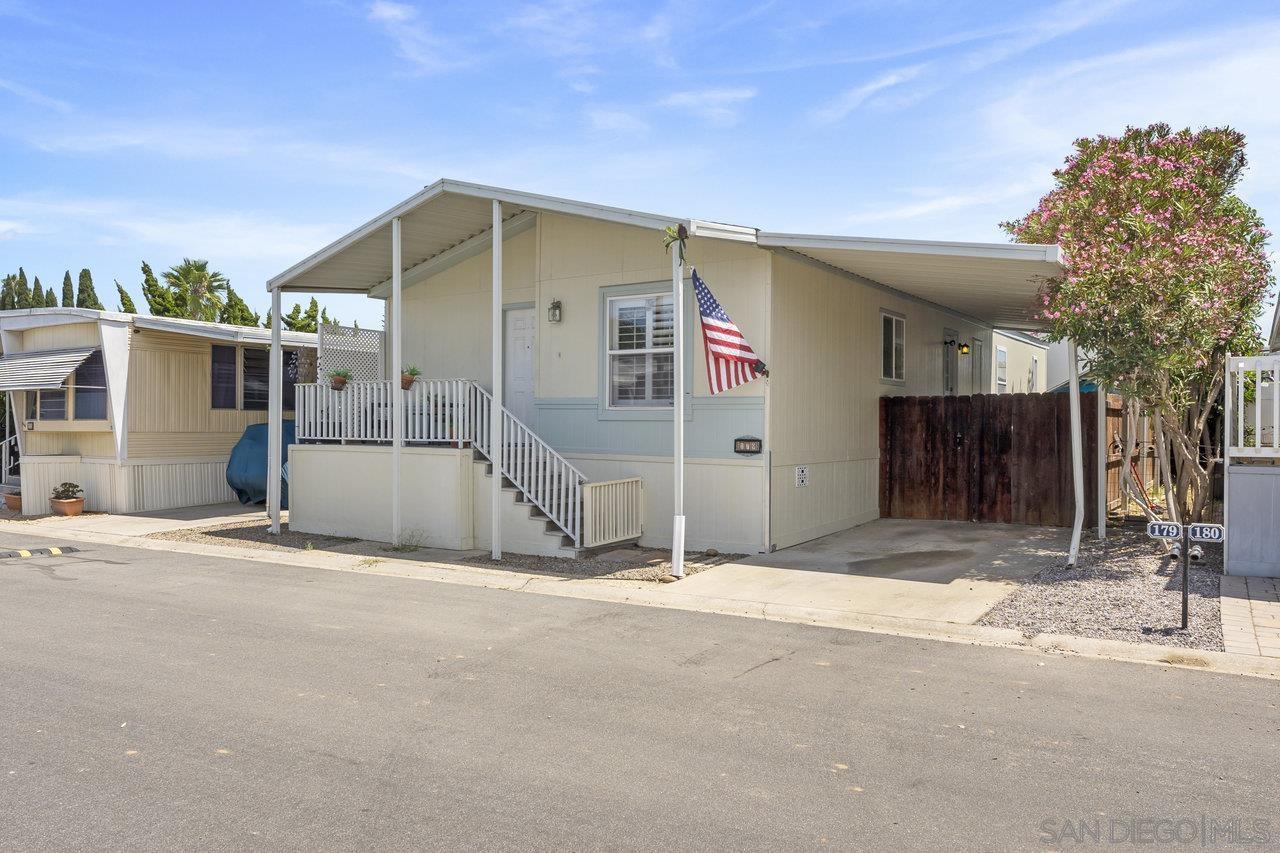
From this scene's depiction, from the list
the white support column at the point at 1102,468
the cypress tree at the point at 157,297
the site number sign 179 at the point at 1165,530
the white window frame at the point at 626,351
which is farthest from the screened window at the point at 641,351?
the cypress tree at the point at 157,297

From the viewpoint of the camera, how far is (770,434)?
419 inches

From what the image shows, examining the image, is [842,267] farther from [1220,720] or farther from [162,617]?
[162,617]

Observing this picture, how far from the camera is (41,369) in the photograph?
16234 mm

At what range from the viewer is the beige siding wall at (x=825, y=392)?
10953 millimetres

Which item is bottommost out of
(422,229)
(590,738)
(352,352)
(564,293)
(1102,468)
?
(590,738)

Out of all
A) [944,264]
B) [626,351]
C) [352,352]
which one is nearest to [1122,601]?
[944,264]

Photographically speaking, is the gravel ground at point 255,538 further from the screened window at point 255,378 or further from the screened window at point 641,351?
the screened window at point 255,378

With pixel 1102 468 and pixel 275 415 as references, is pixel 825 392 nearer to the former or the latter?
pixel 1102 468

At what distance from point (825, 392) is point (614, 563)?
373 centimetres

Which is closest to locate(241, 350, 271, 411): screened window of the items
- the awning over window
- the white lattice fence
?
the awning over window

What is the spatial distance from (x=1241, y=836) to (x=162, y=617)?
7569mm

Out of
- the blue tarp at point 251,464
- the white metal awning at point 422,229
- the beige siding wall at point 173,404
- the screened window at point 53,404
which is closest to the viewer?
the white metal awning at point 422,229

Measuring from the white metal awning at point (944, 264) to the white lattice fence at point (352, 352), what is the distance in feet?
22.8

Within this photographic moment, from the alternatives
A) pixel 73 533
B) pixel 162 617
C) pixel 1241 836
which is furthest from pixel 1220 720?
pixel 73 533
